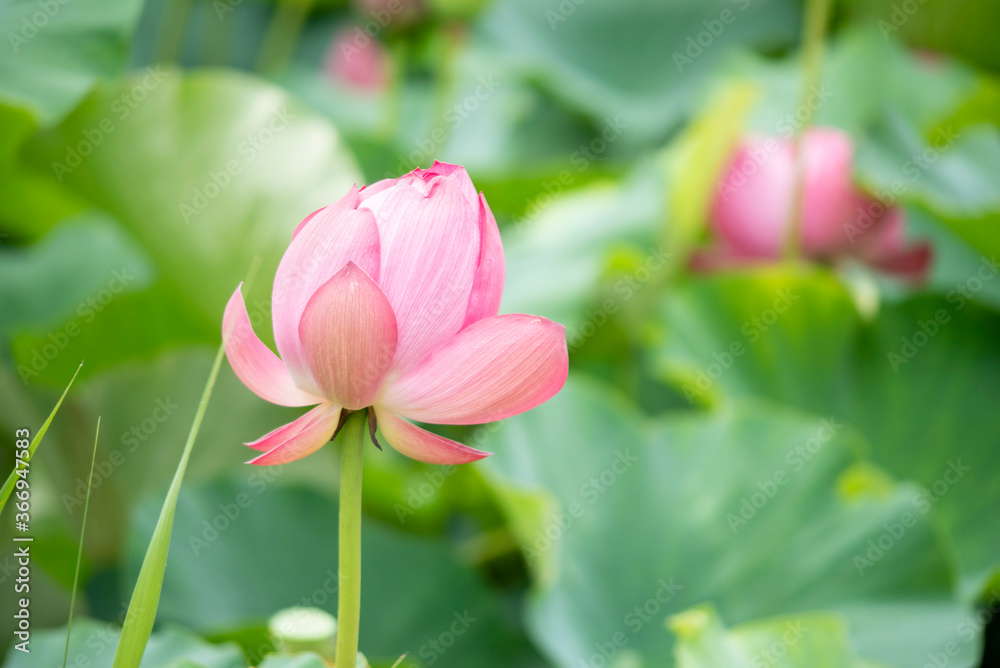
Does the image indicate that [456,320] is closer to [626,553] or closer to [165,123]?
[626,553]

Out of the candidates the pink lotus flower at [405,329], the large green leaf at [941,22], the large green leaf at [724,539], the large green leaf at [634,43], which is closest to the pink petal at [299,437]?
the pink lotus flower at [405,329]

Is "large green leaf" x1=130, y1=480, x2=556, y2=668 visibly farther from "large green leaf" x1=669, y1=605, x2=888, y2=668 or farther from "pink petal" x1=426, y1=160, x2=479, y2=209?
"pink petal" x1=426, y1=160, x2=479, y2=209

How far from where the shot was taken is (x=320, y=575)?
0.77 meters

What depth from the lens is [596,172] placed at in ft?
4.13

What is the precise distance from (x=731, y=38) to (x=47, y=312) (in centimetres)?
142

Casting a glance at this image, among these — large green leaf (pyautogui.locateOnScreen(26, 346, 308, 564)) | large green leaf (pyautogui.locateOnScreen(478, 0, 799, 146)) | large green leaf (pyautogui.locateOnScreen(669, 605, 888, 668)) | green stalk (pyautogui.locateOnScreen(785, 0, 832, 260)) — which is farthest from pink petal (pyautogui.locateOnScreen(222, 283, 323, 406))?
large green leaf (pyautogui.locateOnScreen(478, 0, 799, 146))

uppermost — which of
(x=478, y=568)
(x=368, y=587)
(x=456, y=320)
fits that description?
(x=456, y=320)

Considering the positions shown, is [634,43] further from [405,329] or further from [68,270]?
[405,329]

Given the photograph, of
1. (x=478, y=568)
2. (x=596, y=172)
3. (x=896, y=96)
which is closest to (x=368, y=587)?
(x=478, y=568)

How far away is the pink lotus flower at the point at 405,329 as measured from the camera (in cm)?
28

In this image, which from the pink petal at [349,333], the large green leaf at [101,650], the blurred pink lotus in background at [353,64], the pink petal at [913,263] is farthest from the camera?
the blurred pink lotus in background at [353,64]

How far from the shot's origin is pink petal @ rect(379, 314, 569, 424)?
0.91 ft

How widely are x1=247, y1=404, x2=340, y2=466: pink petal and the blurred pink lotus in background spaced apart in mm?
1815

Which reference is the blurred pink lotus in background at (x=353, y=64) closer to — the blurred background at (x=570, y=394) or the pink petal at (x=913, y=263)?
the blurred background at (x=570, y=394)
